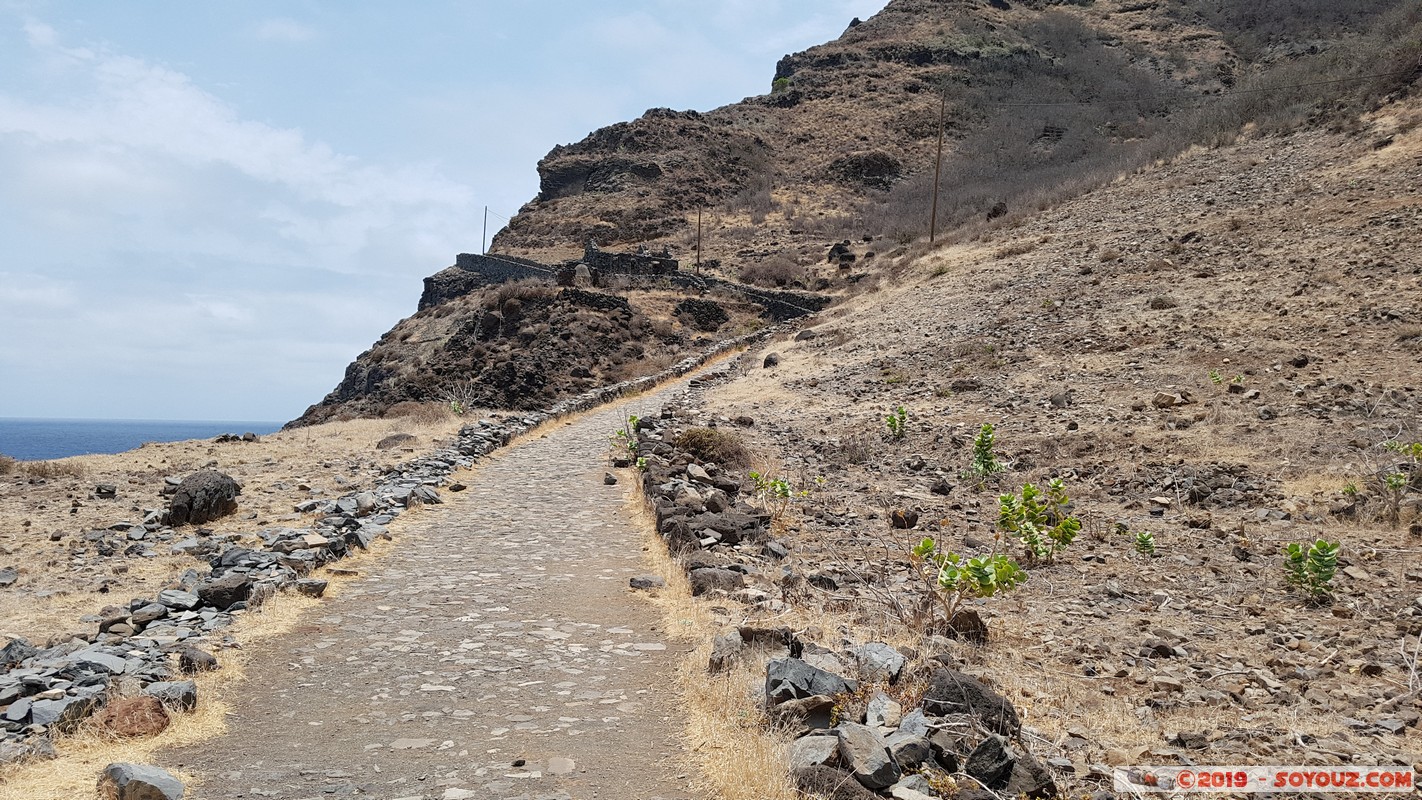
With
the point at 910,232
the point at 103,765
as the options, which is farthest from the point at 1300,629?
the point at 910,232

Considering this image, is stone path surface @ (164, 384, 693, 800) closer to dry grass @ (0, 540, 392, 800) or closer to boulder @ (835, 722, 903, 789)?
dry grass @ (0, 540, 392, 800)

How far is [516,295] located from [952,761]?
37.2 metres

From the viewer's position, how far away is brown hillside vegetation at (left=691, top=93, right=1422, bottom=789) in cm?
525

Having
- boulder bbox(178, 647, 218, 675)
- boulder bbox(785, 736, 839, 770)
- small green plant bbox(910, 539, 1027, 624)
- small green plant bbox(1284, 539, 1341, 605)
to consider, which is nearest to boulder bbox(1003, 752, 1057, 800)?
boulder bbox(785, 736, 839, 770)

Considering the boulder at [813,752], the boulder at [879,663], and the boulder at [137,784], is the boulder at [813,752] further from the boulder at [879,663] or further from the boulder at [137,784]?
the boulder at [137,784]

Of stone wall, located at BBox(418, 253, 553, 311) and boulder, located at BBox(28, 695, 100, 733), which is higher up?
stone wall, located at BBox(418, 253, 553, 311)

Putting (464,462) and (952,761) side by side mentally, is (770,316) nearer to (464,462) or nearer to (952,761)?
(464,462)

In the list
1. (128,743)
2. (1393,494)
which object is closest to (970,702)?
(128,743)

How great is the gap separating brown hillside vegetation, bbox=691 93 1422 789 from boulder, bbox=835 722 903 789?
3.00 ft

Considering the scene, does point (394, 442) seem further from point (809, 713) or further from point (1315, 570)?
point (1315, 570)

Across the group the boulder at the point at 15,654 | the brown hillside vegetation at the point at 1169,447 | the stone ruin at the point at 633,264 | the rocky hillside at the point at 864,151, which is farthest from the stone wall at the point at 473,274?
the boulder at the point at 15,654

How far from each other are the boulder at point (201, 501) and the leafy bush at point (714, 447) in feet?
22.9

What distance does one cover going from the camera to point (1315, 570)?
6.55 metres

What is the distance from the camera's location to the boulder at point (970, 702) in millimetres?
4387
